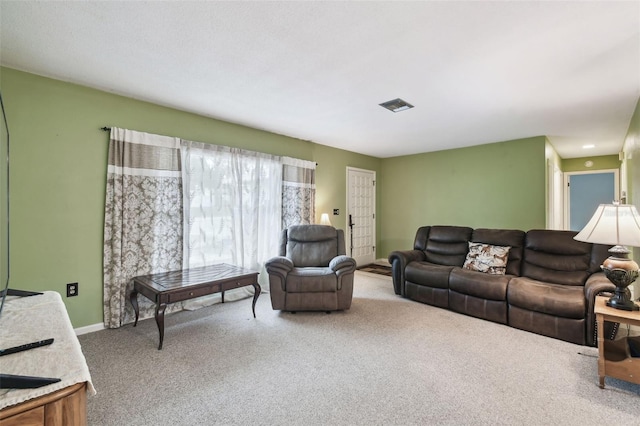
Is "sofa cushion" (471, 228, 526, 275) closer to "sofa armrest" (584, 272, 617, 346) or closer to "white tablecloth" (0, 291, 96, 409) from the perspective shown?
"sofa armrest" (584, 272, 617, 346)

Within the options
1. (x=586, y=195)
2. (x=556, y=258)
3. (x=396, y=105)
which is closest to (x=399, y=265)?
(x=556, y=258)

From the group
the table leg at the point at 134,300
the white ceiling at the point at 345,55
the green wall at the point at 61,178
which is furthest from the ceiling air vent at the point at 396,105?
the table leg at the point at 134,300

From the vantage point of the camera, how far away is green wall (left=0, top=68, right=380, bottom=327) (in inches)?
96.1

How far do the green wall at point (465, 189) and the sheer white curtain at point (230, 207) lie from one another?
9.85 feet

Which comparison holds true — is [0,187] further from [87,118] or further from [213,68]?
[213,68]

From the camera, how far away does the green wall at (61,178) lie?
244 centimetres

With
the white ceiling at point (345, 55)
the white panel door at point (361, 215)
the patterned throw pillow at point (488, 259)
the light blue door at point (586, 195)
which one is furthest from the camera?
the light blue door at point (586, 195)

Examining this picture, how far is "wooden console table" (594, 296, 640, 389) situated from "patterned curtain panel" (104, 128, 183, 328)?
3.82 meters

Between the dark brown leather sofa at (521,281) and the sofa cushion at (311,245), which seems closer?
the dark brown leather sofa at (521,281)

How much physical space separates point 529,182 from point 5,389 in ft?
18.8

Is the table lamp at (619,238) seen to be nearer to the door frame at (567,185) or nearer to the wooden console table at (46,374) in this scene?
the wooden console table at (46,374)

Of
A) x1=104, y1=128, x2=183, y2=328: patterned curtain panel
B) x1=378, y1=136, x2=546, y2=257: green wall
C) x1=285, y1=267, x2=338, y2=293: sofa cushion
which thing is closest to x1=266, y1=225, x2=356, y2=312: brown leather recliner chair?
x1=285, y1=267, x2=338, y2=293: sofa cushion

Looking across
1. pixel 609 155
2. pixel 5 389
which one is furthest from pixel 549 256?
pixel 609 155

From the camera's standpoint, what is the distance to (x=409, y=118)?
3648 mm
